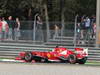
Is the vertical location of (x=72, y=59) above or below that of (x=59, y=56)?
below

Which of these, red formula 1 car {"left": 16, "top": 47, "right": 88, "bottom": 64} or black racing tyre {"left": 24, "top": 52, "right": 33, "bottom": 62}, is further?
black racing tyre {"left": 24, "top": 52, "right": 33, "bottom": 62}

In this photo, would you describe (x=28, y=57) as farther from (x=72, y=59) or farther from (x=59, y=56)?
(x=72, y=59)

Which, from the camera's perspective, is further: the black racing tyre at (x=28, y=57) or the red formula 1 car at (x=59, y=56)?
the black racing tyre at (x=28, y=57)

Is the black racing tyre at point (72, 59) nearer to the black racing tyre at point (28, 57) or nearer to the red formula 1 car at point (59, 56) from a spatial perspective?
the red formula 1 car at point (59, 56)

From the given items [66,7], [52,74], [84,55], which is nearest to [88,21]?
[84,55]

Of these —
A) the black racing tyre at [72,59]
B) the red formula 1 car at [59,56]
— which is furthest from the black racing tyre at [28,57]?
the black racing tyre at [72,59]

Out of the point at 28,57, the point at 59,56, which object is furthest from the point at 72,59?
the point at 28,57

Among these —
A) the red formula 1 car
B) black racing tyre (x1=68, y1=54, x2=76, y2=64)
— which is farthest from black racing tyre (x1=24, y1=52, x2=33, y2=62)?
black racing tyre (x1=68, y1=54, x2=76, y2=64)

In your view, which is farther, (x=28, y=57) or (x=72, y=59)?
(x=28, y=57)

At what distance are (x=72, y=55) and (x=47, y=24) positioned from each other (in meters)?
7.09

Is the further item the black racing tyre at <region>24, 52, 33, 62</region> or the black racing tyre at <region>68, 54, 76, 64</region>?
the black racing tyre at <region>24, 52, 33, 62</region>

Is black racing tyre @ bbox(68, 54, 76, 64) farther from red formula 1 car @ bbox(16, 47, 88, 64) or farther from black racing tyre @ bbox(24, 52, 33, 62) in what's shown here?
black racing tyre @ bbox(24, 52, 33, 62)

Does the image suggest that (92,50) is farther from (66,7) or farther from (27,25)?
(66,7)

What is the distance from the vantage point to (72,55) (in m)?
20.5
